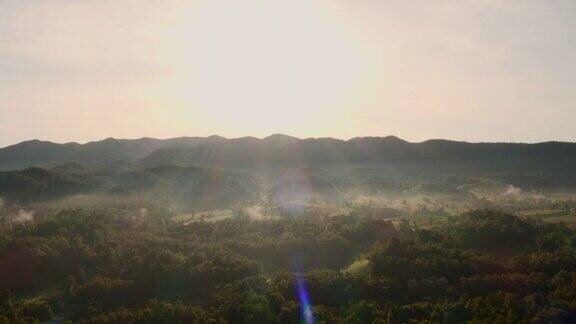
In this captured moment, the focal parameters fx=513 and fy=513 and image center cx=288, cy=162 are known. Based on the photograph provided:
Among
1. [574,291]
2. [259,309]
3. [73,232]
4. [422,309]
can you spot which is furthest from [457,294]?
[73,232]

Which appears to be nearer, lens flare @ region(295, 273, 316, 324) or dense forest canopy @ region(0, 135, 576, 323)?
lens flare @ region(295, 273, 316, 324)

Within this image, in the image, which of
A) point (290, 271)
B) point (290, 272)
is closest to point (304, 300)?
point (290, 272)

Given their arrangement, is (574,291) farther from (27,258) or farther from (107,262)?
(27,258)

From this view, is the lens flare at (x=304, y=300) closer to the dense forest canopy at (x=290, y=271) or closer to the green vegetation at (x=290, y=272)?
the dense forest canopy at (x=290, y=271)

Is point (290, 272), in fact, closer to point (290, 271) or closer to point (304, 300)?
point (290, 271)

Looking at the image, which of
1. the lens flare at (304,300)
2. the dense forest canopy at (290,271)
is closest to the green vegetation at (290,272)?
the dense forest canopy at (290,271)

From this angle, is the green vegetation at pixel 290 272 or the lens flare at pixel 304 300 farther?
the green vegetation at pixel 290 272

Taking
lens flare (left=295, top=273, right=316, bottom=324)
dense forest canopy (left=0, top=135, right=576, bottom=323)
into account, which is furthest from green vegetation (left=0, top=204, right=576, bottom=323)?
lens flare (left=295, top=273, right=316, bottom=324)

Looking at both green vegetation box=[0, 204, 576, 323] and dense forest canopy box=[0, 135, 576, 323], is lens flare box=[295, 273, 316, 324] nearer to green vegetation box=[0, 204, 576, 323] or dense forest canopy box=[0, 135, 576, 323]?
dense forest canopy box=[0, 135, 576, 323]
